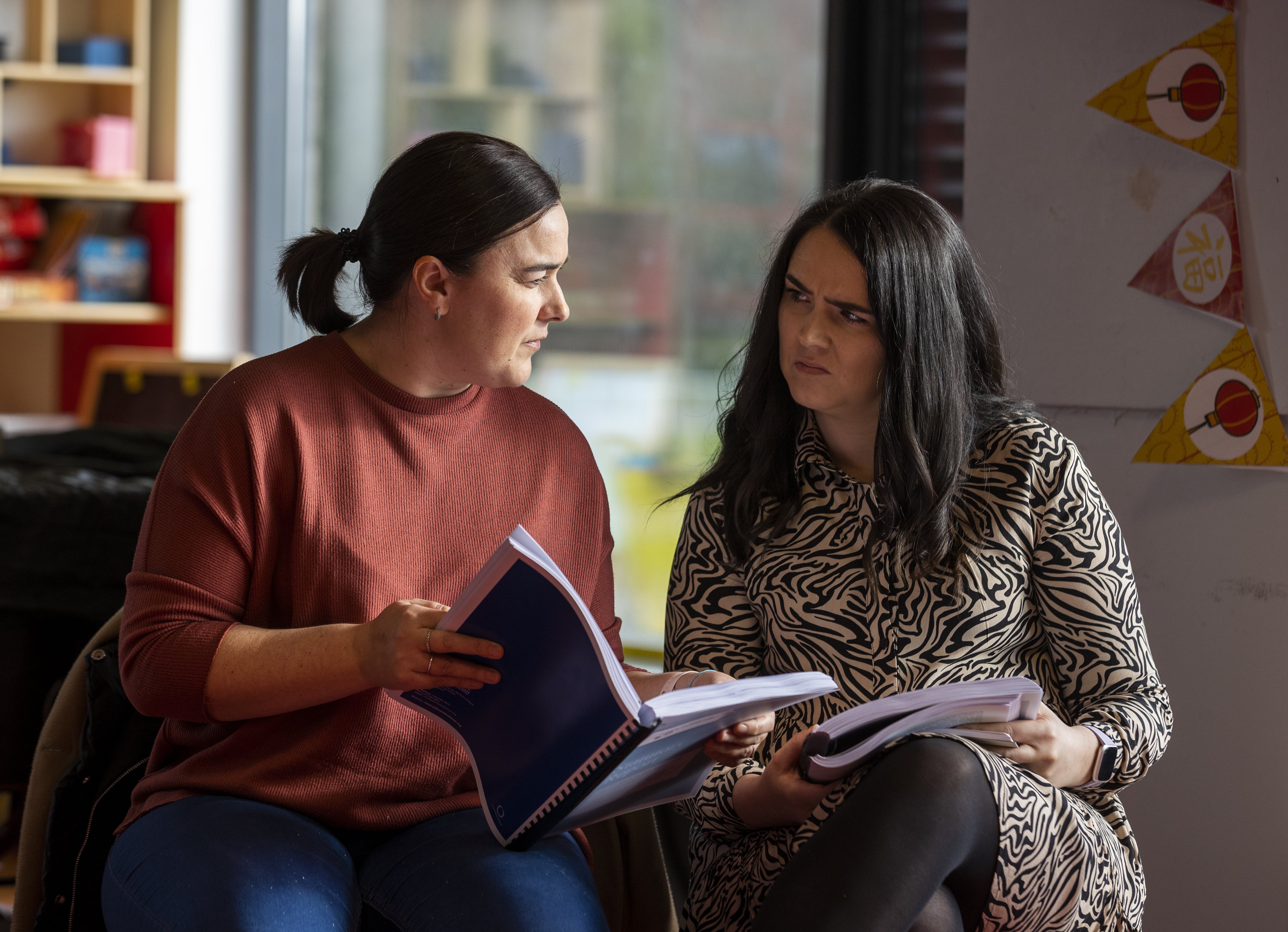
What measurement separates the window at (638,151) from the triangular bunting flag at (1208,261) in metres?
1.36

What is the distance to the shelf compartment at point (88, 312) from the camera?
131 inches

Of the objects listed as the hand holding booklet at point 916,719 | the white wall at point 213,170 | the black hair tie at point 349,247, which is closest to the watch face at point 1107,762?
the hand holding booklet at point 916,719

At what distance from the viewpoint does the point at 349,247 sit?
54.2 inches

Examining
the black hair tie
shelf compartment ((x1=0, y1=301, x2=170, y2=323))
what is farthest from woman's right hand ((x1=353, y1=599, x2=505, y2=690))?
shelf compartment ((x1=0, y1=301, x2=170, y2=323))

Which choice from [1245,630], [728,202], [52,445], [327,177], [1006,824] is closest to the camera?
[1006,824]

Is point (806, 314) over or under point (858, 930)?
over

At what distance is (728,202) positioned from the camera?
307cm

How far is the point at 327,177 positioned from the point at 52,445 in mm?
1533

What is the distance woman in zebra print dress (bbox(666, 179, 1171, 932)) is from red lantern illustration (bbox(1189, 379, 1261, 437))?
30cm

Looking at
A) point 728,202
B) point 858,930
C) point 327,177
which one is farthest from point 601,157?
point 858,930

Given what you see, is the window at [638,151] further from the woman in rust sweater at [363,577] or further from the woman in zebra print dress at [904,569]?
the woman in rust sweater at [363,577]

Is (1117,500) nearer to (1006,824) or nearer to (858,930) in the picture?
(1006,824)

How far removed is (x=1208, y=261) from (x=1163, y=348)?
0.40ft

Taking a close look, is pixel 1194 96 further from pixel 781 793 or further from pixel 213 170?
pixel 213 170
